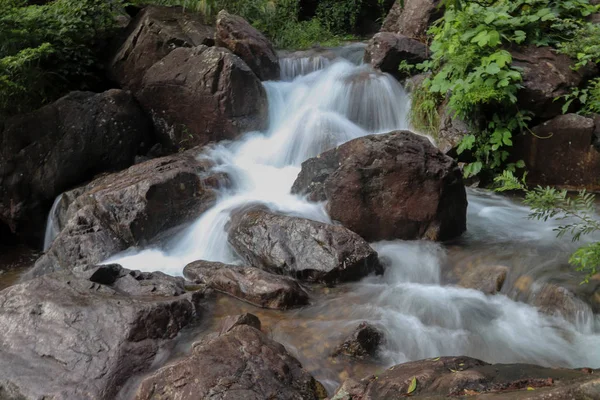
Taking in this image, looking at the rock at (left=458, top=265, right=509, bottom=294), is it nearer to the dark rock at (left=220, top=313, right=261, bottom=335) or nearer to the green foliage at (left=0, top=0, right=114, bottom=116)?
the dark rock at (left=220, top=313, right=261, bottom=335)

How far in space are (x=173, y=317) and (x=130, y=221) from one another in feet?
8.29

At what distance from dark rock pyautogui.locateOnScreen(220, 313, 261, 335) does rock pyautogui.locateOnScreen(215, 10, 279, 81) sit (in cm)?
627

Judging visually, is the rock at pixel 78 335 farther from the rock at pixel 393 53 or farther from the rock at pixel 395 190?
the rock at pixel 393 53

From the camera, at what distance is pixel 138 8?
11.2 m


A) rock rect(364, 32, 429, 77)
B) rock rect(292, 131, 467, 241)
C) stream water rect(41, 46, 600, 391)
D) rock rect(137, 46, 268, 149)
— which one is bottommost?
stream water rect(41, 46, 600, 391)

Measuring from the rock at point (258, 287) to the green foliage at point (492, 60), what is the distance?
150 inches

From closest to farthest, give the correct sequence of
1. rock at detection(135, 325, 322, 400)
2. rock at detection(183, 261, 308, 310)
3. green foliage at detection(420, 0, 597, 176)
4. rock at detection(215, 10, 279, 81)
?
rock at detection(135, 325, 322, 400) → rock at detection(183, 261, 308, 310) → green foliage at detection(420, 0, 597, 176) → rock at detection(215, 10, 279, 81)

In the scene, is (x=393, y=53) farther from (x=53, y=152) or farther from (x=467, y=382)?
(x=467, y=382)

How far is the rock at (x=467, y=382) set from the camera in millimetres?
2371

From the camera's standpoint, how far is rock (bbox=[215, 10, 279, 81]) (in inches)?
376

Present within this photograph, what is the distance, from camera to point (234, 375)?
349cm

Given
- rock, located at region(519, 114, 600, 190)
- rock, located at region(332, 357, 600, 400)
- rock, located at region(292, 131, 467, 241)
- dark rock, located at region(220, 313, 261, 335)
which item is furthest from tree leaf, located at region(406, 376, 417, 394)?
rock, located at region(519, 114, 600, 190)

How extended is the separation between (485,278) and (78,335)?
3.66m

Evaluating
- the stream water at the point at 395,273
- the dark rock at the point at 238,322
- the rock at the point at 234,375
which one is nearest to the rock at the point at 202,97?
the stream water at the point at 395,273
